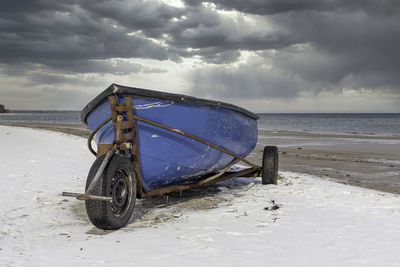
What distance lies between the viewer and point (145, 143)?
436cm

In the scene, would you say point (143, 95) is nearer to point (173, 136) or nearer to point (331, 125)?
point (173, 136)

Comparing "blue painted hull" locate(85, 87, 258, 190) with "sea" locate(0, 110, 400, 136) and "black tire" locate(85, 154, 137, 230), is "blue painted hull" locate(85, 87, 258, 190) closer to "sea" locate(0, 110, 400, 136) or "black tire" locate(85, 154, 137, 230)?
"black tire" locate(85, 154, 137, 230)

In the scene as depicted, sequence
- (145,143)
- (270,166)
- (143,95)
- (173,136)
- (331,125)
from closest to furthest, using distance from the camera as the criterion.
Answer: (143,95), (145,143), (173,136), (270,166), (331,125)

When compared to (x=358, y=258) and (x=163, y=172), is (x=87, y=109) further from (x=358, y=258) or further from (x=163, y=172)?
(x=358, y=258)

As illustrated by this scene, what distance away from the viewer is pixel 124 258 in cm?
295

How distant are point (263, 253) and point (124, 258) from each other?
121 centimetres

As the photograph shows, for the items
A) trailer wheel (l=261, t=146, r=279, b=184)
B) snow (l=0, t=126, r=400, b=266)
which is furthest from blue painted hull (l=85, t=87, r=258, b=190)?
trailer wheel (l=261, t=146, r=279, b=184)

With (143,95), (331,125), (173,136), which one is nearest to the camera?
(143,95)

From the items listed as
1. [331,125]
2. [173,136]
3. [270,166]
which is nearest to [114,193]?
[173,136]

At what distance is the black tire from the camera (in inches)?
142

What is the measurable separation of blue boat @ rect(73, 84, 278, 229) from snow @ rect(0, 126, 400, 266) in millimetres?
345

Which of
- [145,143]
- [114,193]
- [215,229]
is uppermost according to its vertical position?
[145,143]

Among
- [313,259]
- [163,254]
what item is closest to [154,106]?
[163,254]

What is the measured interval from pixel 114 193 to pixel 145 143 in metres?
0.77
